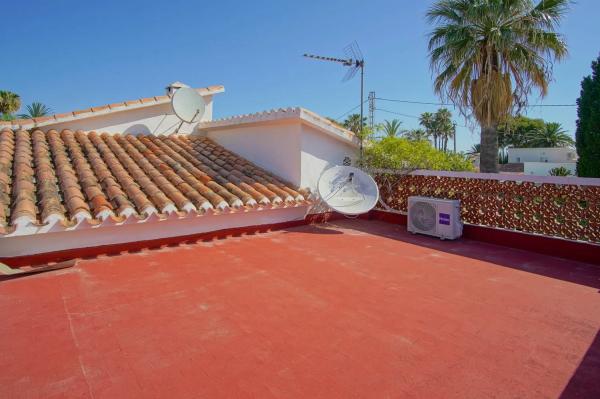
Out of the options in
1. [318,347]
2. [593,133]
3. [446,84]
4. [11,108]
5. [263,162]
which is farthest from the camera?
[11,108]

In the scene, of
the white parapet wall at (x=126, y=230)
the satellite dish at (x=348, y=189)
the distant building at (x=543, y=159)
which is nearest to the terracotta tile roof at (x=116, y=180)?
the white parapet wall at (x=126, y=230)

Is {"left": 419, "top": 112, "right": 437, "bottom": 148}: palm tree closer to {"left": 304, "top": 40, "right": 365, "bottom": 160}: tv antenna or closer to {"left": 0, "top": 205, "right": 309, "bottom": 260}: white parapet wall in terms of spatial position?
{"left": 304, "top": 40, "right": 365, "bottom": 160}: tv antenna

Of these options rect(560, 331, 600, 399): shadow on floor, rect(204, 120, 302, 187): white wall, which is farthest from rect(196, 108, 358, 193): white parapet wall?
rect(560, 331, 600, 399): shadow on floor

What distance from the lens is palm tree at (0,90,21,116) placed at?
3169 centimetres

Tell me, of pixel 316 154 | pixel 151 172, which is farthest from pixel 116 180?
pixel 316 154

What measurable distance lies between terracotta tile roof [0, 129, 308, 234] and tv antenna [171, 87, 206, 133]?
3.88ft

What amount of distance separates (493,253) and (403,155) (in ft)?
12.6

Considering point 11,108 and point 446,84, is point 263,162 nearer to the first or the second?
point 446,84

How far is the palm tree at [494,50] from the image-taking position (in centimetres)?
1153

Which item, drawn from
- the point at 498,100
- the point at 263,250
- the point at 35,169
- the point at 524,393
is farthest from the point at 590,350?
the point at 498,100

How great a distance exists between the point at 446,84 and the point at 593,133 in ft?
28.6

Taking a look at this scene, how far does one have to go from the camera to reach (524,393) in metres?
2.85

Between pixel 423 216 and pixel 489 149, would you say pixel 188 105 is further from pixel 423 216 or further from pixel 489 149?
pixel 489 149

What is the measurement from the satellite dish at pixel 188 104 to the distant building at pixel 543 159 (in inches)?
1753
